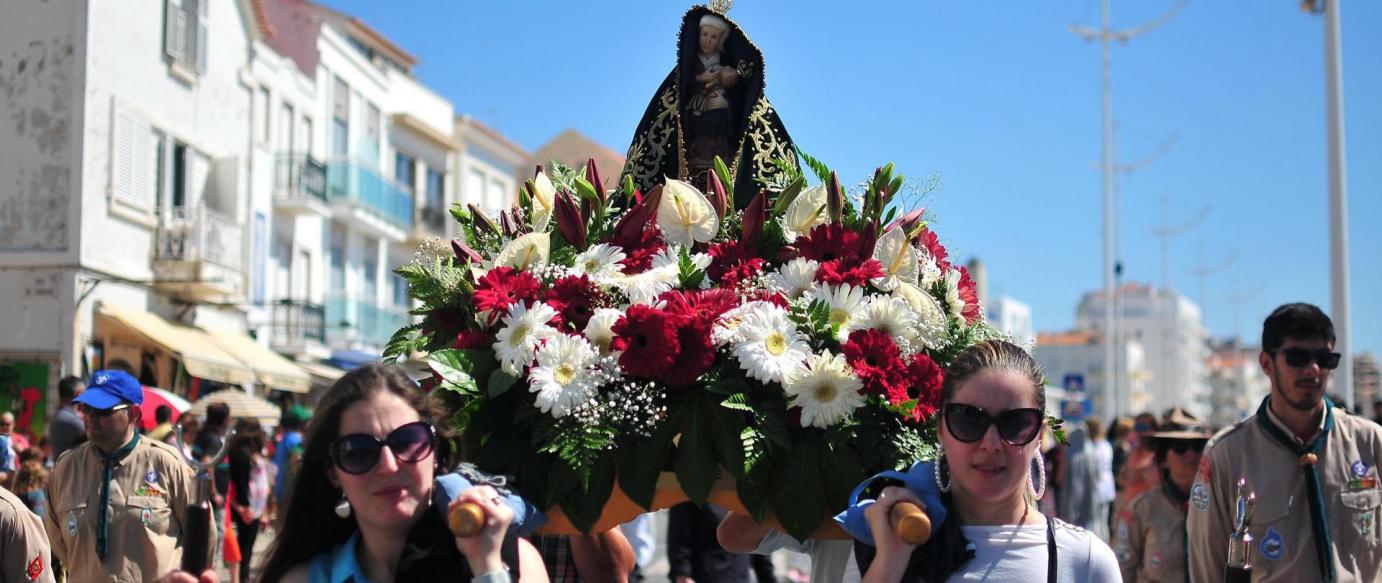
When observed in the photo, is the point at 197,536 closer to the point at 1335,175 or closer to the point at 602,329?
the point at 602,329

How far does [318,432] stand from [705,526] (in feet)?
23.6

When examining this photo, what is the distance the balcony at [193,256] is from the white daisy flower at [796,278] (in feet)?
71.3

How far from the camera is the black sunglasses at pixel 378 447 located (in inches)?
131

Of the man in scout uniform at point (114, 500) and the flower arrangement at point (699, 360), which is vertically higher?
the flower arrangement at point (699, 360)

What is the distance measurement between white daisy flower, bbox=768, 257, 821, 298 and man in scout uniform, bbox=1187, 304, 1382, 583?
7.05 ft

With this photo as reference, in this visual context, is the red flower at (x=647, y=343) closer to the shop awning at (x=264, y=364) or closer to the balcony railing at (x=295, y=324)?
the shop awning at (x=264, y=364)

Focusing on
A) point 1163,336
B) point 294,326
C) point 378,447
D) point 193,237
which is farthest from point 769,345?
point 1163,336

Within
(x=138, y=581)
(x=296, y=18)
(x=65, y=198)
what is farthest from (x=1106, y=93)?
(x=138, y=581)

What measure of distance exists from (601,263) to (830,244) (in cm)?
71

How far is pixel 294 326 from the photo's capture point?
103 ft

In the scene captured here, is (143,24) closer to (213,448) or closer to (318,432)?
(213,448)

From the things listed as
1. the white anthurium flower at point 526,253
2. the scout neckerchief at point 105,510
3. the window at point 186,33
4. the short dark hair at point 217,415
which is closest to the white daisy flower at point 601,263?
the white anthurium flower at point 526,253

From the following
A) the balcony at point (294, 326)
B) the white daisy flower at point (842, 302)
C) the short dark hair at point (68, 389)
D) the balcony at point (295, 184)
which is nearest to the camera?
the white daisy flower at point (842, 302)

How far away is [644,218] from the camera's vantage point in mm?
4930
